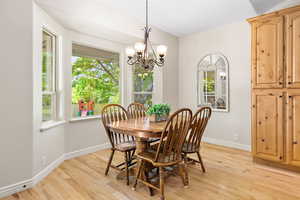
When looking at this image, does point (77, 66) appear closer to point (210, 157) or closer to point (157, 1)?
point (157, 1)

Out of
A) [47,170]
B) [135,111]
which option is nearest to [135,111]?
[135,111]

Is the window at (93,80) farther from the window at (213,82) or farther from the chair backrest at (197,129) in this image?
the chair backrest at (197,129)

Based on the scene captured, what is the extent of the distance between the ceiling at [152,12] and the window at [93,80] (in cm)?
67

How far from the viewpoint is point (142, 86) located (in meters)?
4.45

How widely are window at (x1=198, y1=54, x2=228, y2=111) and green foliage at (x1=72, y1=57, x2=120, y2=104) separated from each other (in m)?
2.02

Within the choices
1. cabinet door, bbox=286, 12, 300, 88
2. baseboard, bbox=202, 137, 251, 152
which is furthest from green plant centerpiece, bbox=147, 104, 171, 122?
baseboard, bbox=202, 137, 251, 152

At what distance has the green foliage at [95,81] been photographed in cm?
356

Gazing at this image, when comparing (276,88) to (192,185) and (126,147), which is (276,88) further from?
(126,147)

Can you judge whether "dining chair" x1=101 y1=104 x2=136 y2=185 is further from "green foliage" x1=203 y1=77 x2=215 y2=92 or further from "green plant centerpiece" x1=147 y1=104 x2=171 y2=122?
"green foliage" x1=203 y1=77 x2=215 y2=92

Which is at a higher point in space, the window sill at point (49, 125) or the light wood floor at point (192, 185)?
the window sill at point (49, 125)

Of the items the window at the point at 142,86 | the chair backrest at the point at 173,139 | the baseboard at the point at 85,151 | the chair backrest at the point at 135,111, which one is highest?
the window at the point at 142,86

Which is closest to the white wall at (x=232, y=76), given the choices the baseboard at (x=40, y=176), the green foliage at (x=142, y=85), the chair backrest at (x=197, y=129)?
the green foliage at (x=142, y=85)

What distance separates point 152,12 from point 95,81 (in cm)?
183

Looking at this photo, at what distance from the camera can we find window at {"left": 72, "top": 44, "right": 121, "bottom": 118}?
11.7 feet
